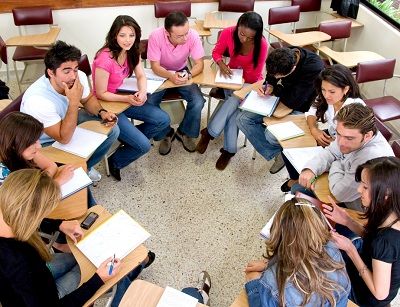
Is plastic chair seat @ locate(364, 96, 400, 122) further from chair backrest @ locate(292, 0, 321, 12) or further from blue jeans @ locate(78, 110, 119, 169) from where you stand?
blue jeans @ locate(78, 110, 119, 169)

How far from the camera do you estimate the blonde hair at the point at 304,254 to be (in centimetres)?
160

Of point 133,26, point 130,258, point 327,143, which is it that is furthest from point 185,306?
point 133,26

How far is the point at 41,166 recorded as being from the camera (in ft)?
8.06

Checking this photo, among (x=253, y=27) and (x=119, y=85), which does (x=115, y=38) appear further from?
(x=253, y=27)

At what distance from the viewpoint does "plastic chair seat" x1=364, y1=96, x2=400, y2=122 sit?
3.76 meters

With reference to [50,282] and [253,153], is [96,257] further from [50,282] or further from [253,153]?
[253,153]

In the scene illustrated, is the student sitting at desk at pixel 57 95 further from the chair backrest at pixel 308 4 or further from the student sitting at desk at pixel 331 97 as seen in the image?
the chair backrest at pixel 308 4

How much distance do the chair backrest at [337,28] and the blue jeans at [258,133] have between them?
1.85m

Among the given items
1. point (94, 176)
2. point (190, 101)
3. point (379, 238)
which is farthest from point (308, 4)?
point (379, 238)

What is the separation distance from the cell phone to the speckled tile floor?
2.38 feet

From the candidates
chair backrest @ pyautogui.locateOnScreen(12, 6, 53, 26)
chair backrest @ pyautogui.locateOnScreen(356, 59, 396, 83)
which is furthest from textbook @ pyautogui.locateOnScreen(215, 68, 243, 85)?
chair backrest @ pyautogui.locateOnScreen(12, 6, 53, 26)

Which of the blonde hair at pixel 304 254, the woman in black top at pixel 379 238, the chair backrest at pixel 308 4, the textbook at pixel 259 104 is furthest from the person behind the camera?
the chair backrest at pixel 308 4

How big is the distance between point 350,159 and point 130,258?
4.75 ft

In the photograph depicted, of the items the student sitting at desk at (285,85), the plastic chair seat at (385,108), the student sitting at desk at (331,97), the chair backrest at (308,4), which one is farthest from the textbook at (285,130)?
the chair backrest at (308,4)
